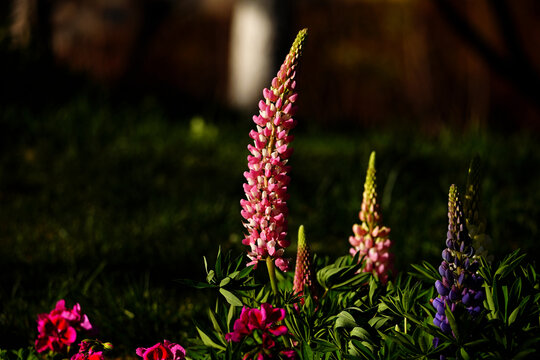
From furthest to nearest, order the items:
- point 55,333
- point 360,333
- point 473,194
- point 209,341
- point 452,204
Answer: point 55,333 → point 209,341 → point 360,333 → point 473,194 → point 452,204

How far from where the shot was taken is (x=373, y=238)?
6.92 ft

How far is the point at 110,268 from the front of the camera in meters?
3.26

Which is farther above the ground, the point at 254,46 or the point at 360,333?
the point at 254,46

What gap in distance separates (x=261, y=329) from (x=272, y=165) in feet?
1.42

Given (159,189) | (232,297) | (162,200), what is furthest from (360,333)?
(159,189)

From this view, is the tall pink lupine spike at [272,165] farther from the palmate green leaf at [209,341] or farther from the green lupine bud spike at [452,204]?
the green lupine bud spike at [452,204]

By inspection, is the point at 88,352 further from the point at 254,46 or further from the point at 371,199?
the point at 254,46

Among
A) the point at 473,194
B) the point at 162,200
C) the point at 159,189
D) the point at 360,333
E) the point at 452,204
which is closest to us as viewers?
the point at 452,204

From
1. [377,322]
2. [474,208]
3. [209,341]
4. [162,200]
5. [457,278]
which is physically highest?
[474,208]

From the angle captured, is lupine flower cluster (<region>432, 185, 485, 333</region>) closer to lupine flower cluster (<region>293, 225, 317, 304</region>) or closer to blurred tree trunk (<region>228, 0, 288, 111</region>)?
lupine flower cluster (<region>293, 225, 317, 304</region>)

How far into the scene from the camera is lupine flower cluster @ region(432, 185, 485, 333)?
1475 millimetres

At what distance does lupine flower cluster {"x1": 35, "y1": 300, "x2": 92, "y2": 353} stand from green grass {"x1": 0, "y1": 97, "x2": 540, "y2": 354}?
0.54m

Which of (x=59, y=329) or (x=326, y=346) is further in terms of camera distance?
(x=59, y=329)

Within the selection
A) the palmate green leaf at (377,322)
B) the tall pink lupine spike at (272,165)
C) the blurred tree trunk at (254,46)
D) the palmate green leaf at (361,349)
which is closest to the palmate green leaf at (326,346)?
the palmate green leaf at (361,349)
